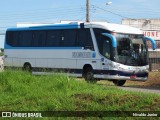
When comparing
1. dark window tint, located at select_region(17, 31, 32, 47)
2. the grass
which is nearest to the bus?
dark window tint, located at select_region(17, 31, 32, 47)

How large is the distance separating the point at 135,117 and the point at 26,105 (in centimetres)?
284

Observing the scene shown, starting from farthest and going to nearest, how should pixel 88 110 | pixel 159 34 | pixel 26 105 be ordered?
1. pixel 159 34
2. pixel 26 105
3. pixel 88 110

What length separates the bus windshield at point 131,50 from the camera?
22328mm

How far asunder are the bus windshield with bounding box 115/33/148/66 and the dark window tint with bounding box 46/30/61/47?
4.26 metres

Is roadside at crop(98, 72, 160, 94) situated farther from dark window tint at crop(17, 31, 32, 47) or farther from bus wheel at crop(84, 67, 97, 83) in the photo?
dark window tint at crop(17, 31, 32, 47)

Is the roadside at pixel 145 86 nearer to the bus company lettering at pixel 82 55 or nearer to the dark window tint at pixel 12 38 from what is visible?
the bus company lettering at pixel 82 55

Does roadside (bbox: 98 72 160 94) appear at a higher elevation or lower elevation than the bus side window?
lower

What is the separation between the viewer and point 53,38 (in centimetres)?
2567

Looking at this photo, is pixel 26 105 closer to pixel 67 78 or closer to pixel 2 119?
pixel 2 119

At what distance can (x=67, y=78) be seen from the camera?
43.7 ft

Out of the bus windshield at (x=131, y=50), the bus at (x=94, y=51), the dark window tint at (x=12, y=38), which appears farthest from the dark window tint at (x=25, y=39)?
the bus windshield at (x=131, y=50)

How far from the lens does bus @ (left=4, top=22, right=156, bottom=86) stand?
22250mm

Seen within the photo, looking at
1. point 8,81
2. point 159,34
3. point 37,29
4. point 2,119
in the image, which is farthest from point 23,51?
point 159,34

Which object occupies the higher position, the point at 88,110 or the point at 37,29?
the point at 37,29
